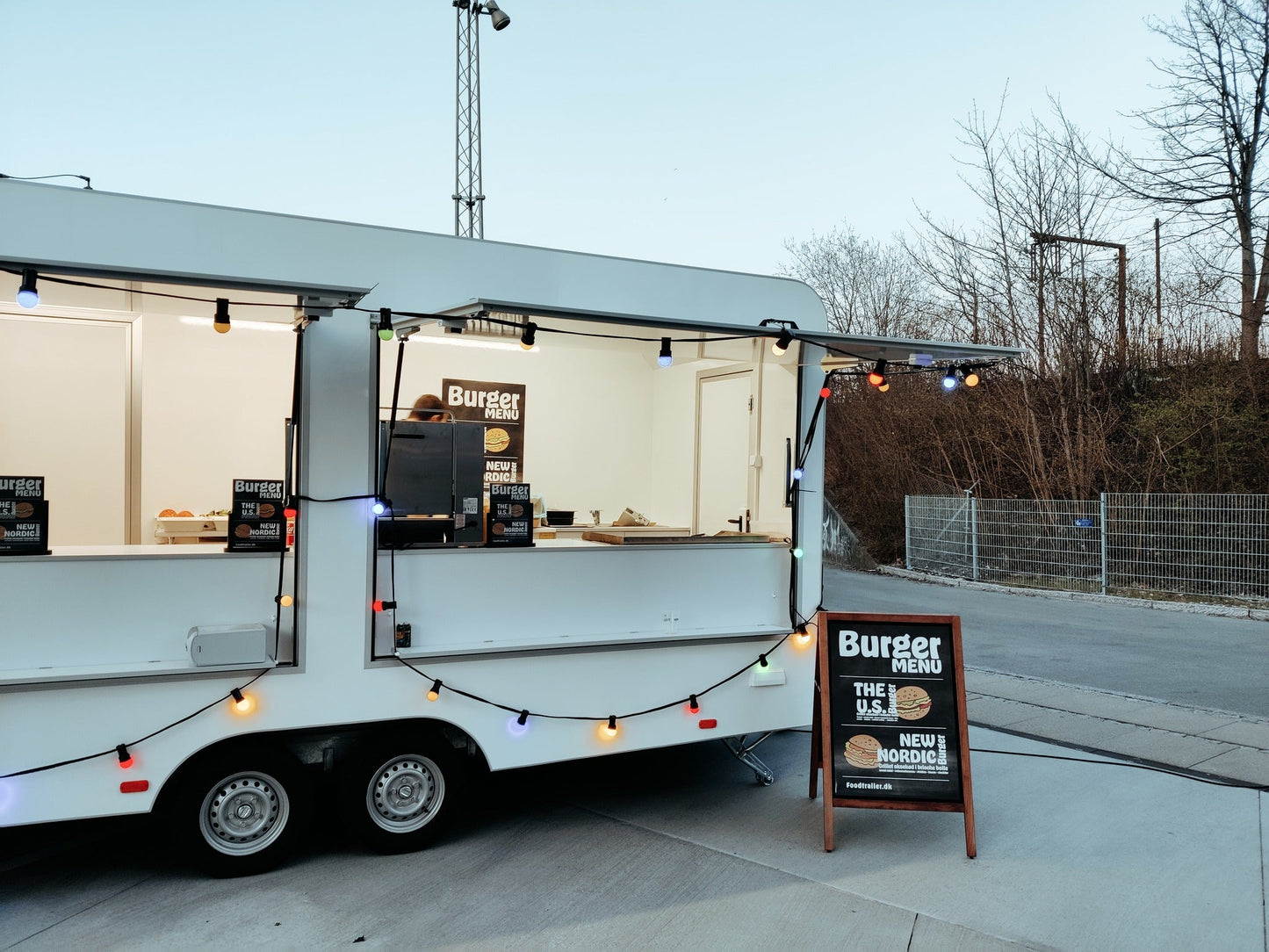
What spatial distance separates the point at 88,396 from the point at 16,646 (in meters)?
3.00

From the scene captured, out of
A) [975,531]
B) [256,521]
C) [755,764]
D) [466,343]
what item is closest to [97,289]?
[256,521]

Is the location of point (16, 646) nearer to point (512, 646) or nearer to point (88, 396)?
point (512, 646)

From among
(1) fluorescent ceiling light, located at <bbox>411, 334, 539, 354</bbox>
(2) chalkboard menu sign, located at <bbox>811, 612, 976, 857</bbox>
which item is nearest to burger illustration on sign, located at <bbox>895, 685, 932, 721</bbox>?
(2) chalkboard menu sign, located at <bbox>811, 612, 976, 857</bbox>

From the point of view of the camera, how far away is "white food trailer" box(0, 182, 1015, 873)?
3.85 meters

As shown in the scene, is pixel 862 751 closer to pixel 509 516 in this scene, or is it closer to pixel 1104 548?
pixel 509 516

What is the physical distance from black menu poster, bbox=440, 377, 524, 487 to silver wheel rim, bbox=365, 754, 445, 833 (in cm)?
359

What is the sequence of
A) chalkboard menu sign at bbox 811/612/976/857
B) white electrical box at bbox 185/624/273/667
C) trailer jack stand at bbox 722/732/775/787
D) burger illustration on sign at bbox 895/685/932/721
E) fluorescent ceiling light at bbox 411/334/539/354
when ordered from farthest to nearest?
fluorescent ceiling light at bbox 411/334/539/354
trailer jack stand at bbox 722/732/775/787
burger illustration on sign at bbox 895/685/932/721
chalkboard menu sign at bbox 811/612/976/857
white electrical box at bbox 185/624/273/667

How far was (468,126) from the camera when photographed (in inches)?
471

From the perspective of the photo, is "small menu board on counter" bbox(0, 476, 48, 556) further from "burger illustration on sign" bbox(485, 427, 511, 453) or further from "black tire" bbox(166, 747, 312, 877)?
"burger illustration on sign" bbox(485, 427, 511, 453)

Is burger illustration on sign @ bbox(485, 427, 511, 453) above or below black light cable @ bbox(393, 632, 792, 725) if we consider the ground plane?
above

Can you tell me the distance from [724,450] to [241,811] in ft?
13.3

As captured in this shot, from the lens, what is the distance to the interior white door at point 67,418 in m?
6.21

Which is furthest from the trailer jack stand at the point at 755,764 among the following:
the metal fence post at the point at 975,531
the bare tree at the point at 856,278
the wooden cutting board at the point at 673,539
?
the bare tree at the point at 856,278

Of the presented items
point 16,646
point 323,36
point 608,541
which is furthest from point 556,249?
point 323,36
